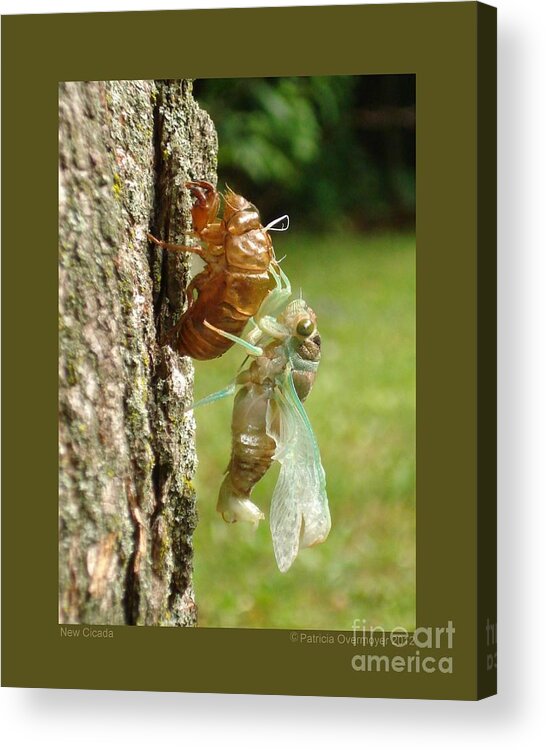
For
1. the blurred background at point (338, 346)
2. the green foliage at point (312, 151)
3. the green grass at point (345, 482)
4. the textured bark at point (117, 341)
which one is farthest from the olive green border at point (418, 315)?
the green foliage at point (312, 151)

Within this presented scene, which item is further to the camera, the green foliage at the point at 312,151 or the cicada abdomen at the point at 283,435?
the green foliage at the point at 312,151

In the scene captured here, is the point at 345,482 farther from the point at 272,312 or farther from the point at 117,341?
the point at 117,341

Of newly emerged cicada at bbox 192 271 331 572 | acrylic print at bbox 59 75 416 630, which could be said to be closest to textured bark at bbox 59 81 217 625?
acrylic print at bbox 59 75 416 630

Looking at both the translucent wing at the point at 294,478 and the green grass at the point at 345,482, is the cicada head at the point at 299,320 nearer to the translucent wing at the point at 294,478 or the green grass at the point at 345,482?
the translucent wing at the point at 294,478

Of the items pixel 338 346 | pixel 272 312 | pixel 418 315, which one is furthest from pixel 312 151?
pixel 418 315

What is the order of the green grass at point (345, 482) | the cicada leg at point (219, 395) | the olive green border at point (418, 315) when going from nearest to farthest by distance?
the olive green border at point (418, 315), the cicada leg at point (219, 395), the green grass at point (345, 482)

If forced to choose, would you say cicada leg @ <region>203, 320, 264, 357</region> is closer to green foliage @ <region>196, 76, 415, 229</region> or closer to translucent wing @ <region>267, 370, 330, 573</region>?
translucent wing @ <region>267, 370, 330, 573</region>
